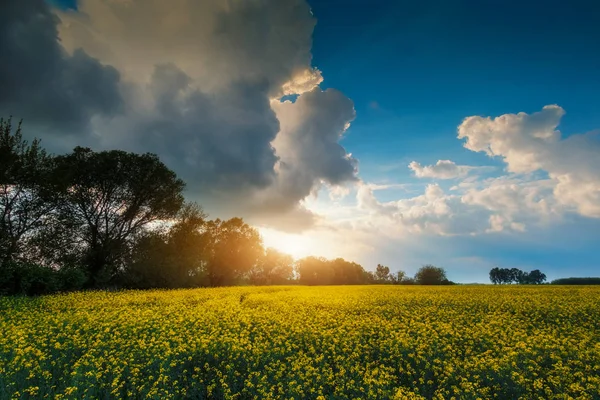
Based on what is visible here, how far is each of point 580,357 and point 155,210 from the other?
147 feet

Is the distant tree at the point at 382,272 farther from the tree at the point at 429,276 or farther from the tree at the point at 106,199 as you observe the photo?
the tree at the point at 106,199

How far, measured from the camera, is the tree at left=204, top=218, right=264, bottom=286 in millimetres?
71188

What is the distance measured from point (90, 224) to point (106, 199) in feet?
11.4

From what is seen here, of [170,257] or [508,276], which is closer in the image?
[170,257]

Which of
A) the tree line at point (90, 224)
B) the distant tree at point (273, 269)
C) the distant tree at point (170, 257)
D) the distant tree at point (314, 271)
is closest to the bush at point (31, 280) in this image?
the tree line at point (90, 224)

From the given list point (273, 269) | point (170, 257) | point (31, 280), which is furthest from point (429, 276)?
point (31, 280)

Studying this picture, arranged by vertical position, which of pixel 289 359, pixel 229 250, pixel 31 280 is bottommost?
pixel 289 359

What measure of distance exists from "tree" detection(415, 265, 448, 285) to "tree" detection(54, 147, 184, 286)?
66.7 m

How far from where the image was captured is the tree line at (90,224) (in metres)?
33.0

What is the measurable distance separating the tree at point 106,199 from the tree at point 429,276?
66709 millimetres

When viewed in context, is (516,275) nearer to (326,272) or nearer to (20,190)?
(326,272)

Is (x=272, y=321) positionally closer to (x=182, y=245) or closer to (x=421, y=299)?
(x=421, y=299)

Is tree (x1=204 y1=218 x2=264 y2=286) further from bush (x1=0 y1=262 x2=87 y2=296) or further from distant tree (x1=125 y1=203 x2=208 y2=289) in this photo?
bush (x1=0 y1=262 x2=87 y2=296)

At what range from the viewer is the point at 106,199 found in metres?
42.5
